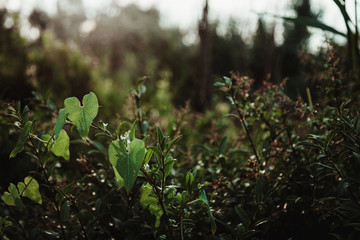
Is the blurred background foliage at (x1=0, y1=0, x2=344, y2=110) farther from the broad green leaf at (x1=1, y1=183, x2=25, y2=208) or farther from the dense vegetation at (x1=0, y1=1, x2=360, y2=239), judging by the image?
the broad green leaf at (x1=1, y1=183, x2=25, y2=208)

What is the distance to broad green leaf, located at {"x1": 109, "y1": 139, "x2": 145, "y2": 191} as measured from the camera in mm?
450

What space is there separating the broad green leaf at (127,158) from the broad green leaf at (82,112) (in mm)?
69

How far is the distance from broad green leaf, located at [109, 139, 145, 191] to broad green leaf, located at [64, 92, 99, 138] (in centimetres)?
7

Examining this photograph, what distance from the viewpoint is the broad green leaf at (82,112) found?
0.49 meters

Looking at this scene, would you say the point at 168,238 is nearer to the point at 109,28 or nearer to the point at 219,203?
the point at 219,203

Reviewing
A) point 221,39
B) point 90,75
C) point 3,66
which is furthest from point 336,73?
point 221,39

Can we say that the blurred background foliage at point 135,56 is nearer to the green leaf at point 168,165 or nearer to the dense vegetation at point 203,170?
the dense vegetation at point 203,170

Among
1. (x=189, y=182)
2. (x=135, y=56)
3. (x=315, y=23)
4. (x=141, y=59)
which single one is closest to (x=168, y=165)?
(x=189, y=182)

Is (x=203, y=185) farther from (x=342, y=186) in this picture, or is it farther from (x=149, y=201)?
(x=342, y=186)

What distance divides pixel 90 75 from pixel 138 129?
145 inches

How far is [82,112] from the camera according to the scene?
1.64ft

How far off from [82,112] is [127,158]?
0.42 feet

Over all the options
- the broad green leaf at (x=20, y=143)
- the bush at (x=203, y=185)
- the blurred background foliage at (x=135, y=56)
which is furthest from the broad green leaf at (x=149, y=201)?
the blurred background foliage at (x=135, y=56)

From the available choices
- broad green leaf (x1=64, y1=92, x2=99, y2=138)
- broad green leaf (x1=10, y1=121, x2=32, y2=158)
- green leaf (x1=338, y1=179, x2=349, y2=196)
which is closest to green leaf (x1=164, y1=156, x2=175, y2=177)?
broad green leaf (x1=64, y1=92, x2=99, y2=138)
